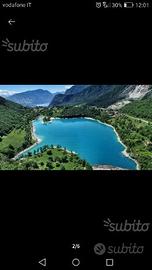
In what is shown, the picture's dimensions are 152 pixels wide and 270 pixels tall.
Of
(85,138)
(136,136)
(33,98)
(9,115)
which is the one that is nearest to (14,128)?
(9,115)

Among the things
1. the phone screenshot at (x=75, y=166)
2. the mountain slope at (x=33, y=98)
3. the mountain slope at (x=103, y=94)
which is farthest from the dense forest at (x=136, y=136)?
the mountain slope at (x=33, y=98)

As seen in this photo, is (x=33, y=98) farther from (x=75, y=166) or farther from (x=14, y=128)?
(x=75, y=166)

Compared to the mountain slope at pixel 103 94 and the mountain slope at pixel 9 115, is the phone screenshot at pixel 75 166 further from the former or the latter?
the mountain slope at pixel 9 115
